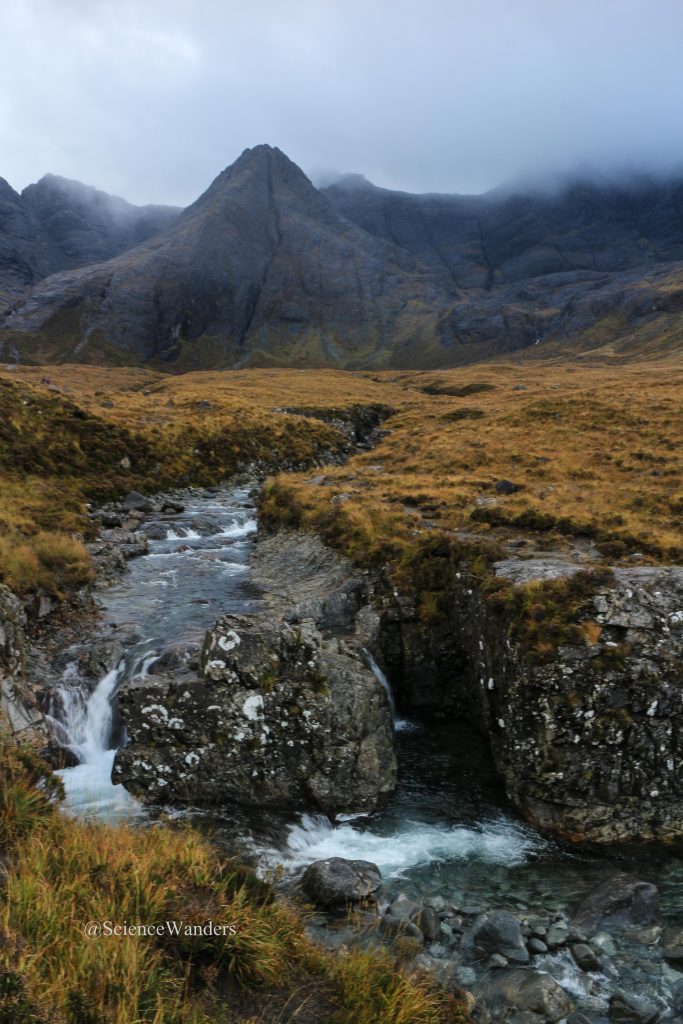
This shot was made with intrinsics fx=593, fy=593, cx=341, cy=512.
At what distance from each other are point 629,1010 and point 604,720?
5014mm

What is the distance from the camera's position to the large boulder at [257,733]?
12.7 meters

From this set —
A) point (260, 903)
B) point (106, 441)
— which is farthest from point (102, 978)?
point (106, 441)

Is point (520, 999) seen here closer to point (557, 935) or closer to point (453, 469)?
point (557, 935)

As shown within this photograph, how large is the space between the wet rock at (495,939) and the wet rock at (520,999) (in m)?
0.36

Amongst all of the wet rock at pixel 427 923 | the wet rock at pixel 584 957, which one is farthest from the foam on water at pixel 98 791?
the wet rock at pixel 584 957

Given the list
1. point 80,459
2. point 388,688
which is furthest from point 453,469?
point 80,459

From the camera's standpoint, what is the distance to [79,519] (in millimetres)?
27016

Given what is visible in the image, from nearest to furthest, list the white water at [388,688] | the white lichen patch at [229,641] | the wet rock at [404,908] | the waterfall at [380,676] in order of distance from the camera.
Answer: the wet rock at [404,908], the white lichen patch at [229,641], the waterfall at [380,676], the white water at [388,688]

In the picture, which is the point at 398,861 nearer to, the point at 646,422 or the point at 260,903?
the point at 260,903

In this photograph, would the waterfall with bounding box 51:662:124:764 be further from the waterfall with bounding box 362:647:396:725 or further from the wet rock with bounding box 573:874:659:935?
the wet rock with bounding box 573:874:659:935

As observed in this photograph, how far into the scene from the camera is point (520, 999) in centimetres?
819

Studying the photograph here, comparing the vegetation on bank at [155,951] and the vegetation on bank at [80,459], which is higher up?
the vegetation on bank at [80,459]

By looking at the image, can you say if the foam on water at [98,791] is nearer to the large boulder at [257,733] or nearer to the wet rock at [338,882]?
the large boulder at [257,733]

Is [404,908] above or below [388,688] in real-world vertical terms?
below
